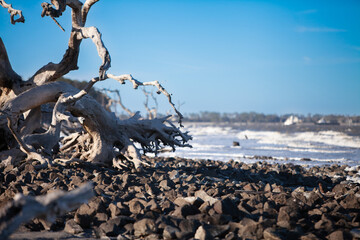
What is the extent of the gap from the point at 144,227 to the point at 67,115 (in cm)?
333

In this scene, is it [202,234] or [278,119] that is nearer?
[202,234]

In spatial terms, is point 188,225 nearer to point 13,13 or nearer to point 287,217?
point 287,217

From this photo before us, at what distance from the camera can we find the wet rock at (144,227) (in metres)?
2.64

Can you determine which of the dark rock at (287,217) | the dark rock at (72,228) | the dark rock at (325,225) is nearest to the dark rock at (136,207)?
the dark rock at (72,228)

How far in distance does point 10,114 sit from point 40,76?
4.47 ft

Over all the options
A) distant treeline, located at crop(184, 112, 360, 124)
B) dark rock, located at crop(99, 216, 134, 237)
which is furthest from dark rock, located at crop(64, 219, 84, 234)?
distant treeline, located at crop(184, 112, 360, 124)

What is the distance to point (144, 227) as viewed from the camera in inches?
104

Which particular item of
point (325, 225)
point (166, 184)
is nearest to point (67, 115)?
point (166, 184)

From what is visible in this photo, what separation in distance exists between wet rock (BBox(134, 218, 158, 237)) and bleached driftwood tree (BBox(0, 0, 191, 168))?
2745mm

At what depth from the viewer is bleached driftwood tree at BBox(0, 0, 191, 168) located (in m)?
5.42

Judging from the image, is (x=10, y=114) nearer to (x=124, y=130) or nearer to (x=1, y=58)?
(x=1, y=58)

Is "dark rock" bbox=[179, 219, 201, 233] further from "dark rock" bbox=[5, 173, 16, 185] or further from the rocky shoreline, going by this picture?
"dark rock" bbox=[5, 173, 16, 185]

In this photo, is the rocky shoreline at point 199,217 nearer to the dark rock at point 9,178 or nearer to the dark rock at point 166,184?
the dark rock at point 166,184

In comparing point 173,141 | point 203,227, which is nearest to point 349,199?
point 203,227
